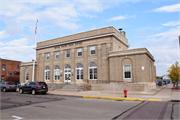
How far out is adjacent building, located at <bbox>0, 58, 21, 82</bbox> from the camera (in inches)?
1911

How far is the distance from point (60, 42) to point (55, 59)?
412cm

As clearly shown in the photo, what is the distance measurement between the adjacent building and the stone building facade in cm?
1608

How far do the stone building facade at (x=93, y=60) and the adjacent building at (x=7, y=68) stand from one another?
1608cm

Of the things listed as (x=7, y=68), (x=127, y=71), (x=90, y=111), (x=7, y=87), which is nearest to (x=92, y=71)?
(x=127, y=71)

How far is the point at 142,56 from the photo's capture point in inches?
873

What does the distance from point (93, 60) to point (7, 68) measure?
1453 inches

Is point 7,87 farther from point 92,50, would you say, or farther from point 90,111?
point 90,111

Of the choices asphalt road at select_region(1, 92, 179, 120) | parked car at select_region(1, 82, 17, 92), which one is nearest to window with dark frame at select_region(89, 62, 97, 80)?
parked car at select_region(1, 82, 17, 92)

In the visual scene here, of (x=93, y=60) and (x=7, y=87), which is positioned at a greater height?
(x=93, y=60)

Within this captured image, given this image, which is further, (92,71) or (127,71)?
(92,71)

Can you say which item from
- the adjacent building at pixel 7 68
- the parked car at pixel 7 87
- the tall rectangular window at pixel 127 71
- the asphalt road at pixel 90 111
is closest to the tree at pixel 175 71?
the tall rectangular window at pixel 127 71

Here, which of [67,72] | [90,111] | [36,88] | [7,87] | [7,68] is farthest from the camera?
[7,68]

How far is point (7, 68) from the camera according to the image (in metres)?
50.2

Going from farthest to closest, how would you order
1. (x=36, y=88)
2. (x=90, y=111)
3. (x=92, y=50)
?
(x=92, y=50) → (x=36, y=88) → (x=90, y=111)
